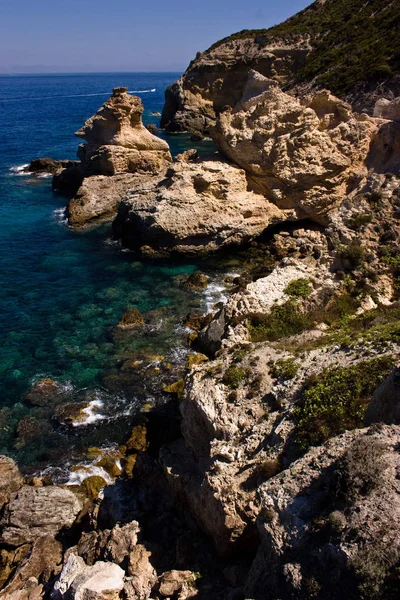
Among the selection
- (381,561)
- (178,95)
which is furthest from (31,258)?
(178,95)

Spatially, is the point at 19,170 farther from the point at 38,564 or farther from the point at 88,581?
the point at 88,581

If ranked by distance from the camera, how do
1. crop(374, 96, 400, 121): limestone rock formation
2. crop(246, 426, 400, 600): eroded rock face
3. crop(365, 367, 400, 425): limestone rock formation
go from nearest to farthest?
crop(246, 426, 400, 600): eroded rock face < crop(365, 367, 400, 425): limestone rock formation < crop(374, 96, 400, 121): limestone rock formation

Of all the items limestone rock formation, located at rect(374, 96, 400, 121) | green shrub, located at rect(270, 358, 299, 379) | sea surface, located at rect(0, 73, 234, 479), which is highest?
limestone rock formation, located at rect(374, 96, 400, 121)

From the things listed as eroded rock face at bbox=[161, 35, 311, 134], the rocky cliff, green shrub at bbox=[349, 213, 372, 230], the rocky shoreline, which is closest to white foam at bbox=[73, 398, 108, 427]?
the rocky shoreline

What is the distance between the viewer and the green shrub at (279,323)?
17.5m

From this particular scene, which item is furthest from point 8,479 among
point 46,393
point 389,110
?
point 389,110

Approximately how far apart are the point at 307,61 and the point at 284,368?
231ft

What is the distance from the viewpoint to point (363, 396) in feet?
37.2

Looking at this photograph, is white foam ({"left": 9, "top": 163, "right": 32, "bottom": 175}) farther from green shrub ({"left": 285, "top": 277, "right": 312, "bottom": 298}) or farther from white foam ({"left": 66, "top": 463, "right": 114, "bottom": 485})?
white foam ({"left": 66, "top": 463, "right": 114, "bottom": 485})

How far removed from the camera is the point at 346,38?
67625 mm

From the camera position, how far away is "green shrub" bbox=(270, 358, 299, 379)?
1362 centimetres

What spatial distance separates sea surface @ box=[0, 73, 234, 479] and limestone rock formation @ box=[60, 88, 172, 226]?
262cm

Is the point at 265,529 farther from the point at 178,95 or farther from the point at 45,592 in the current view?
the point at 178,95

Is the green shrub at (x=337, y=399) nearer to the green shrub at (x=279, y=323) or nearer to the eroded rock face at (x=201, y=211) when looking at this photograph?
the green shrub at (x=279, y=323)
